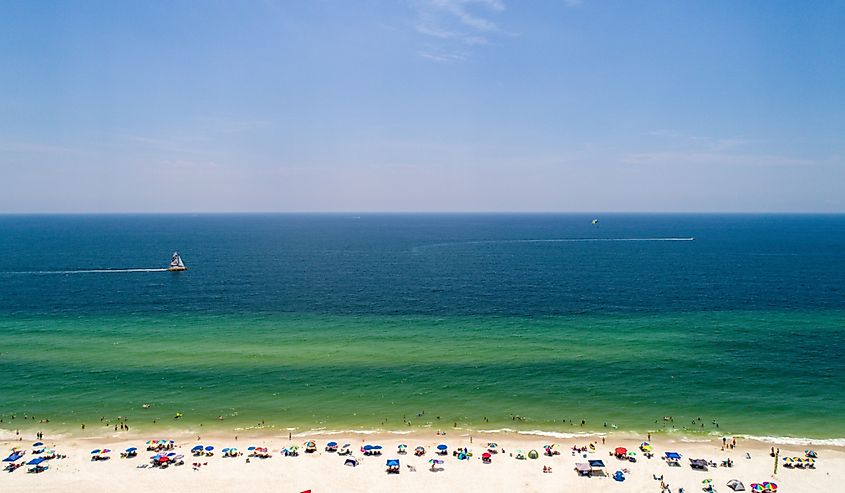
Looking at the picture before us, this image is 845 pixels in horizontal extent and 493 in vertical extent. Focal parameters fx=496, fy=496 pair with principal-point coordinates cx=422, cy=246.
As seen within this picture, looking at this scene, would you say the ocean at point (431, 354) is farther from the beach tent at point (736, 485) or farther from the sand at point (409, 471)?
the beach tent at point (736, 485)

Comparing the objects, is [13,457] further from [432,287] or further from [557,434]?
[432,287]

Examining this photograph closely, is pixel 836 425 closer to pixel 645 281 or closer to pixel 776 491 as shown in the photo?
pixel 776 491

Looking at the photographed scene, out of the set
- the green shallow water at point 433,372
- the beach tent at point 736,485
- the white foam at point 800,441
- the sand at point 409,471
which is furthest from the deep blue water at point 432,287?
the beach tent at point 736,485

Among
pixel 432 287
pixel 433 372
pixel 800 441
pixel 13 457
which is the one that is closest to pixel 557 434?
pixel 433 372

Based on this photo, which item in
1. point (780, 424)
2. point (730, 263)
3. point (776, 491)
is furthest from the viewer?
point (730, 263)

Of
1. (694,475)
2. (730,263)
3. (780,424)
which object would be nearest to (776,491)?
(694,475)
